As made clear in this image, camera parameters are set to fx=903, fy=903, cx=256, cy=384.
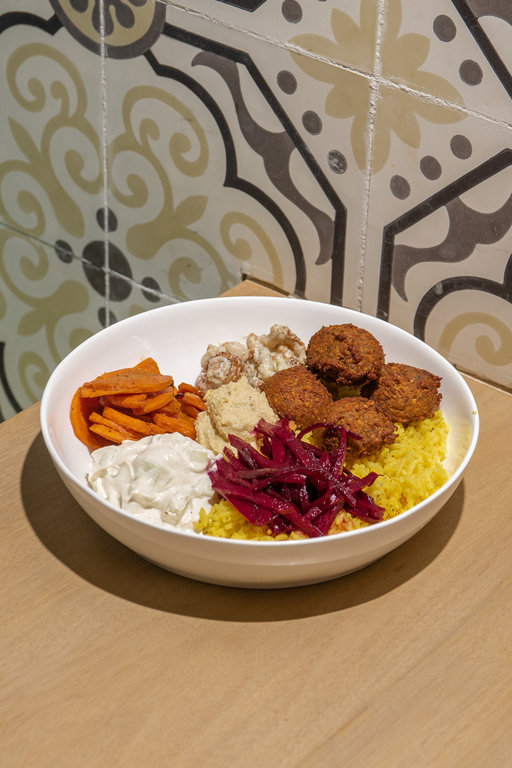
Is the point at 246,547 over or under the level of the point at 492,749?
over

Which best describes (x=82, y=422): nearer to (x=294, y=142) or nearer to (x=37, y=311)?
(x=294, y=142)

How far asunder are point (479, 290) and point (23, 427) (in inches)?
25.3

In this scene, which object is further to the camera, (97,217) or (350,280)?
(97,217)

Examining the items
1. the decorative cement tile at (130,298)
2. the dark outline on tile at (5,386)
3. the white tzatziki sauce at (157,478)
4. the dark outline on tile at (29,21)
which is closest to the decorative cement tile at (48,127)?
the dark outline on tile at (29,21)

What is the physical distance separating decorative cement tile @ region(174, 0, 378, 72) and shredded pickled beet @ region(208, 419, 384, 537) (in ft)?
1.75

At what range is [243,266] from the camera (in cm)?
152

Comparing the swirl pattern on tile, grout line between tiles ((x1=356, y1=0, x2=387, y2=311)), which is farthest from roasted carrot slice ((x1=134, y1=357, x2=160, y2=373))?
the swirl pattern on tile

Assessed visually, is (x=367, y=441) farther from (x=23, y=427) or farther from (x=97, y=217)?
(x=97, y=217)

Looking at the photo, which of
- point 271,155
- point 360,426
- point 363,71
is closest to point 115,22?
point 271,155

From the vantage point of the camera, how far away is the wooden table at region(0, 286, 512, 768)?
0.82 metres

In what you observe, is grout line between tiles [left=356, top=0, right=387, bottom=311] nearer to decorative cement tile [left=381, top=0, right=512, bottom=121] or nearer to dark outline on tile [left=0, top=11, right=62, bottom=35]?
decorative cement tile [left=381, top=0, right=512, bottom=121]

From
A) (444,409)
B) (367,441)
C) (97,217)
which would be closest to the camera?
(367,441)

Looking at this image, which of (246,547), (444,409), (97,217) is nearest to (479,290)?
(444,409)

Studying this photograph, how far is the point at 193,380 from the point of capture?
1.27 metres
